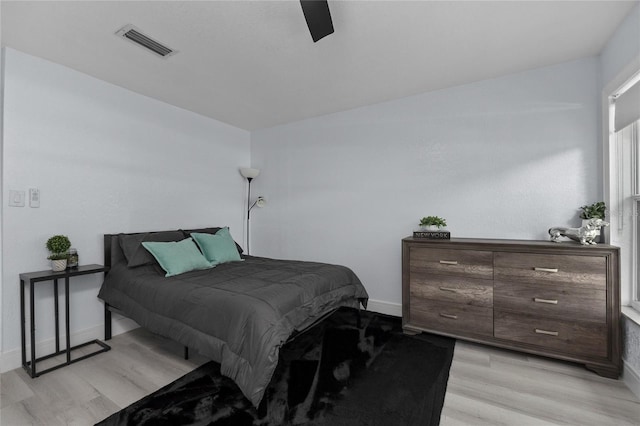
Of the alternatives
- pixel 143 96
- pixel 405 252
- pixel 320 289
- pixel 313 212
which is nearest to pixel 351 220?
pixel 313 212

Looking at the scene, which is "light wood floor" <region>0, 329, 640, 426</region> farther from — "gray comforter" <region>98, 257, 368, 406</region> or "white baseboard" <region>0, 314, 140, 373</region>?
"gray comforter" <region>98, 257, 368, 406</region>

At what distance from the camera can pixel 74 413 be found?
1715mm

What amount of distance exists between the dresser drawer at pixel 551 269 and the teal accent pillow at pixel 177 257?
2.79 meters

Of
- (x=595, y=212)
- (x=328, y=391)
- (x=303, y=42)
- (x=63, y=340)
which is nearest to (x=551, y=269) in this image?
(x=595, y=212)

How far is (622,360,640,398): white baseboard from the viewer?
71.4 inches

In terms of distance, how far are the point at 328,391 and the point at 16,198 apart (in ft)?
9.54

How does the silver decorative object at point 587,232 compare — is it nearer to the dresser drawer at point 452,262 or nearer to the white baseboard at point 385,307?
the dresser drawer at point 452,262

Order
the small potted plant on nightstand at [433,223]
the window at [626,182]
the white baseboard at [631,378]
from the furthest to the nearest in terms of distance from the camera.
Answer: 1. the small potted plant on nightstand at [433,223]
2. the window at [626,182]
3. the white baseboard at [631,378]

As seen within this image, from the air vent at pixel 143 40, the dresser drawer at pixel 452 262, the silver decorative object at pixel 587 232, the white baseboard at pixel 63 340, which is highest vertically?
the air vent at pixel 143 40

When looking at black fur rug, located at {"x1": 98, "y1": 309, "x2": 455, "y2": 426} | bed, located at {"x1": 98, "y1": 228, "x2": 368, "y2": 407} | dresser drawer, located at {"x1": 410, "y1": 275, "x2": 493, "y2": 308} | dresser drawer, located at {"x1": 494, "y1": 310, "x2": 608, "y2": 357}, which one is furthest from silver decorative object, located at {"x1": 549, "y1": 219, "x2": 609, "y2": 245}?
bed, located at {"x1": 98, "y1": 228, "x2": 368, "y2": 407}

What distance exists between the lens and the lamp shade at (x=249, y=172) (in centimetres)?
421

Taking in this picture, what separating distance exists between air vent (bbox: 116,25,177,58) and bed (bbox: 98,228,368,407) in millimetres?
1767

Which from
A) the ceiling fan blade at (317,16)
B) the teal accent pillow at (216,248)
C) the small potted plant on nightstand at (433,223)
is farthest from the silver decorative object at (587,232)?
the teal accent pillow at (216,248)

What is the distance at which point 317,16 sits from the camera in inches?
60.8
